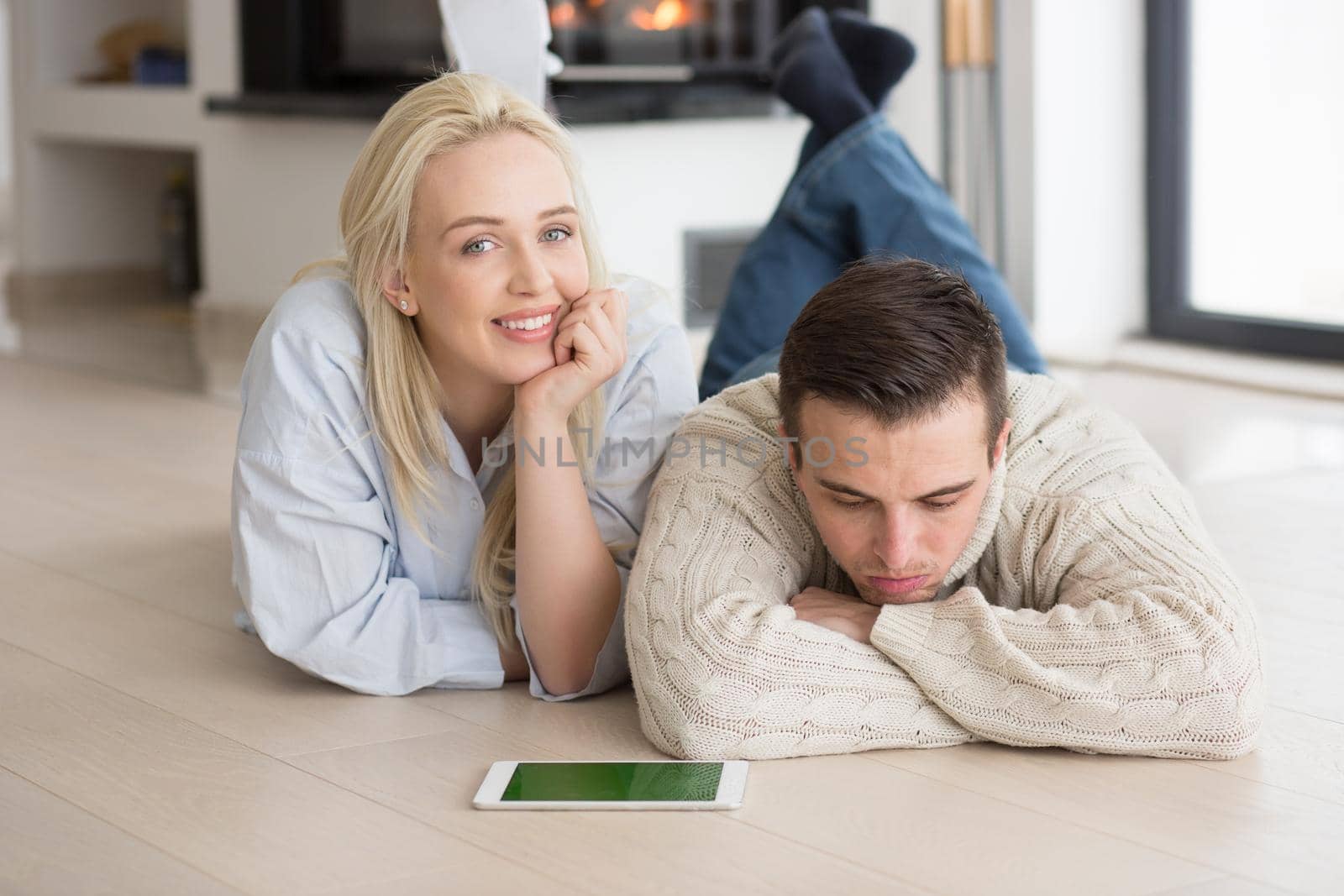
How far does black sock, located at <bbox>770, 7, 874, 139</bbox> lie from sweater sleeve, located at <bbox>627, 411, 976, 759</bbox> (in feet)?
3.26

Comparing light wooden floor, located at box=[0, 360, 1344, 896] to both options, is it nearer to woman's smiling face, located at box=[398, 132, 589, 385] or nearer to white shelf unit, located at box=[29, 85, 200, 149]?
woman's smiling face, located at box=[398, 132, 589, 385]

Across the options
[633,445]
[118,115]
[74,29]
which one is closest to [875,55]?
[633,445]

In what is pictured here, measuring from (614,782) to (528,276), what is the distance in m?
0.50

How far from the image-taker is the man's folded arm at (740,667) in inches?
58.2

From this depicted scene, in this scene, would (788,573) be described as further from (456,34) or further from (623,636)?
(456,34)

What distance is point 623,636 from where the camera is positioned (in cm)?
168

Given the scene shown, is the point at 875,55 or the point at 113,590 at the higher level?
the point at 875,55

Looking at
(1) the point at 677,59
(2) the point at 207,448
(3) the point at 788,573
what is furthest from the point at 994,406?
(1) the point at 677,59

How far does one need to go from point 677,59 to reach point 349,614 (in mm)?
2716

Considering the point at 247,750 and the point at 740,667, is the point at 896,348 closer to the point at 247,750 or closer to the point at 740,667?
the point at 740,667

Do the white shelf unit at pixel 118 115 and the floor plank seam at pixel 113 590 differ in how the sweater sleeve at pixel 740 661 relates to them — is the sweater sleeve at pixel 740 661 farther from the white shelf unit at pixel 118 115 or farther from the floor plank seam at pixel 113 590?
the white shelf unit at pixel 118 115

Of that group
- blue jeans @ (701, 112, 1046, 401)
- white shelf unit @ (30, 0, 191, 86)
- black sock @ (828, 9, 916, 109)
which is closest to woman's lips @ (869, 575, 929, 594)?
blue jeans @ (701, 112, 1046, 401)

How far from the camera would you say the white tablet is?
1409 mm

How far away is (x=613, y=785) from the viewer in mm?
1441
